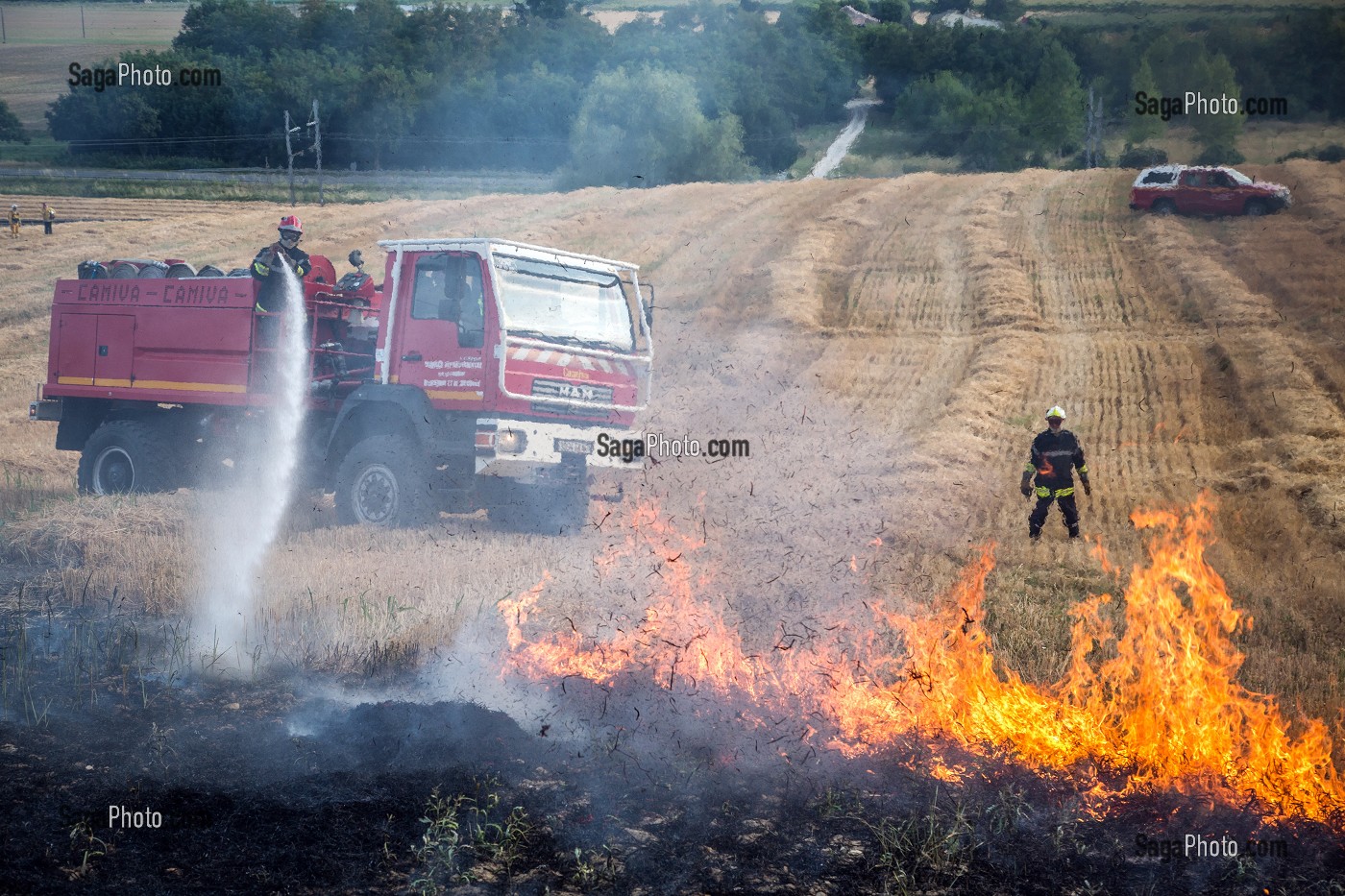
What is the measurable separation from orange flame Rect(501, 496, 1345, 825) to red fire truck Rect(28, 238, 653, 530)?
3.00 metres

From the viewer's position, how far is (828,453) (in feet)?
60.2

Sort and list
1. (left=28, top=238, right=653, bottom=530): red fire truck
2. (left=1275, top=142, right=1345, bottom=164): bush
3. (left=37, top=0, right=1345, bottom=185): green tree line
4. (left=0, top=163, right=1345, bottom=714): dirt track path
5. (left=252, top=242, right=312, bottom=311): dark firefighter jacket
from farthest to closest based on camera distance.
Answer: (left=37, top=0, right=1345, bottom=185): green tree line, (left=1275, top=142, right=1345, bottom=164): bush, (left=252, top=242, right=312, bottom=311): dark firefighter jacket, (left=28, top=238, right=653, bottom=530): red fire truck, (left=0, top=163, right=1345, bottom=714): dirt track path

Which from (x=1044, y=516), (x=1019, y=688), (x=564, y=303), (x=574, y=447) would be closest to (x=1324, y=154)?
(x=1044, y=516)

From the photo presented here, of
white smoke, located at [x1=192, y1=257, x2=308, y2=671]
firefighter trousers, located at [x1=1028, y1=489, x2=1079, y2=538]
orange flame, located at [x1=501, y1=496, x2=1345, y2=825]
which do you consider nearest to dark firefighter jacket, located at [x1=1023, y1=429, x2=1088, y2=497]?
firefighter trousers, located at [x1=1028, y1=489, x2=1079, y2=538]

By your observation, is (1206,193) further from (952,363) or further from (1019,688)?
(1019,688)

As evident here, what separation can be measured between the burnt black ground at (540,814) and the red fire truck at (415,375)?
4.68m

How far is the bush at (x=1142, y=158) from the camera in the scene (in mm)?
54812

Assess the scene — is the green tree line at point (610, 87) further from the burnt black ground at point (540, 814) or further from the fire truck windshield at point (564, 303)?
the burnt black ground at point (540, 814)

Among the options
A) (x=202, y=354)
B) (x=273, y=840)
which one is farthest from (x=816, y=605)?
(x=202, y=354)

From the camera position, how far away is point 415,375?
1291cm

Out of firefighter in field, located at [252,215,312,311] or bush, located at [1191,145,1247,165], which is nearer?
firefighter in field, located at [252,215,312,311]

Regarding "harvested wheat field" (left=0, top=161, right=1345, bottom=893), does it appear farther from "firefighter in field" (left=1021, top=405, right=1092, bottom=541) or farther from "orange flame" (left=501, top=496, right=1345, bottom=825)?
"firefighter in field" (left=1021, top=405, right=1092, bottom=541)

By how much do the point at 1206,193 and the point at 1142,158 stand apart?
23110 millimetres

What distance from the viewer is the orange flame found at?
23.7 ft
